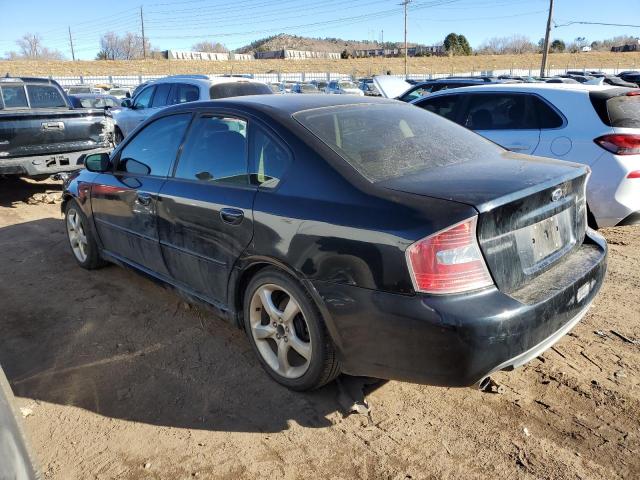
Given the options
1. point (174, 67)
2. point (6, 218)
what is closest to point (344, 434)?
point (6, 218)

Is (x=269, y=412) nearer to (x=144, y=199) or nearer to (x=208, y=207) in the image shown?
(x=208, y=207)

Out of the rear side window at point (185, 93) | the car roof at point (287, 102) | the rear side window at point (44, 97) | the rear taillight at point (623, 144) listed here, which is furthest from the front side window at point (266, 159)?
the rear side window at point (44, 97)

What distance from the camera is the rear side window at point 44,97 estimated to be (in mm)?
9641

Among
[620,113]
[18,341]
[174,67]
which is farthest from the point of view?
[174,67]

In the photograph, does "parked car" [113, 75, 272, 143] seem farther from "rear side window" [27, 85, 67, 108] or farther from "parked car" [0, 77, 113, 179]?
"parked car" [0, 77, 113, 179]

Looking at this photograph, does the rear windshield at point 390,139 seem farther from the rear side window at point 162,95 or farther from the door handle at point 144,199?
the rear side window at point 162,95

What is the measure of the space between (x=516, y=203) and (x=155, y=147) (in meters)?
2.73

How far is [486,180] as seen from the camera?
2.53 meters

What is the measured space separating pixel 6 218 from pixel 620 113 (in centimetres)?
760

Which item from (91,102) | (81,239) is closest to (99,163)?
(81,239)

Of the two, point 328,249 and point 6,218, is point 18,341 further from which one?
point 6,218

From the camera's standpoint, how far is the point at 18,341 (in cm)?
366

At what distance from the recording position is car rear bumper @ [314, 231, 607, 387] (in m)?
2.21

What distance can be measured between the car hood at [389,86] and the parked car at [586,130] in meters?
4.60
